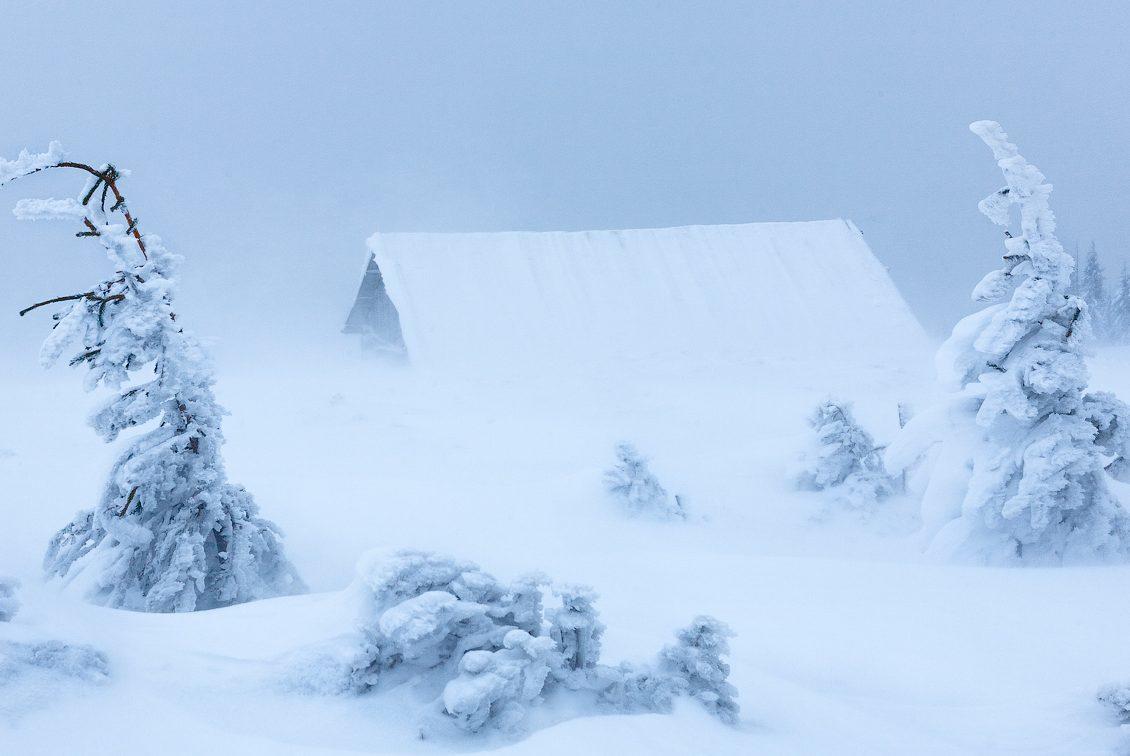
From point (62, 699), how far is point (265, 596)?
370 cm

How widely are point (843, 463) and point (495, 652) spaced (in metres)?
9.19

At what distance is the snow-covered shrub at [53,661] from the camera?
315 cm

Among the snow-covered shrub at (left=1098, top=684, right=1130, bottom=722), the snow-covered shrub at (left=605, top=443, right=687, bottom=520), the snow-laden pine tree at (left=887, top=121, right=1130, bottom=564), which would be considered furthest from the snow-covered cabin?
the snow-covered shrub at (left=1098, top=684, right=1130, bottom=722)

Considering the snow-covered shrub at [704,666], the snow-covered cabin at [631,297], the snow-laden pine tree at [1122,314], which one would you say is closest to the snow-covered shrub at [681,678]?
the snow-covered shrub at [704,666]

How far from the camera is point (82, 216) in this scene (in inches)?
238

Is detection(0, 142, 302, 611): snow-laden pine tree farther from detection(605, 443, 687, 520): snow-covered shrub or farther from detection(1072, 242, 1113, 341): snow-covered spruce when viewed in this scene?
detection(1072, 242, 1113, 341): snow-covered spruce

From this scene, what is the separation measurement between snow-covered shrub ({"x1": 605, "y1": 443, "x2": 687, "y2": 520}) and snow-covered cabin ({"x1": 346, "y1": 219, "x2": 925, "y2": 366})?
13.5 m

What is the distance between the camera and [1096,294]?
48.8 m

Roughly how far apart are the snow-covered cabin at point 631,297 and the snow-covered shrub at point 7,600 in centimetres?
1942

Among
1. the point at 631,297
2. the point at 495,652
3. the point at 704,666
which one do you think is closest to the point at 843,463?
the point at 704,666

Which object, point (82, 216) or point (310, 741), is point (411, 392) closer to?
point (82, 216)

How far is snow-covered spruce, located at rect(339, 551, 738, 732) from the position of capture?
3557mm

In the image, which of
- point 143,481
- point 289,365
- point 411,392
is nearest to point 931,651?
point 143,481

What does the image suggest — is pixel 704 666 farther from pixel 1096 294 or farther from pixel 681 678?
pixel 1096 294
